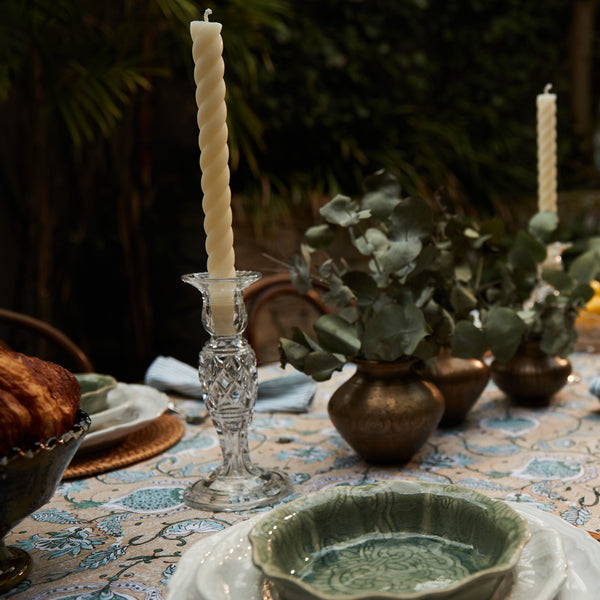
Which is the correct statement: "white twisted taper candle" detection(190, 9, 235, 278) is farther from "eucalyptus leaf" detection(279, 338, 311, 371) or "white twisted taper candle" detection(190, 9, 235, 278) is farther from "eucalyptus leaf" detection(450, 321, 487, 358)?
"eucalyptus leaf" detection(450, 321, 487, 358)

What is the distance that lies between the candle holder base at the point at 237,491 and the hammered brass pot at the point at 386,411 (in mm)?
96

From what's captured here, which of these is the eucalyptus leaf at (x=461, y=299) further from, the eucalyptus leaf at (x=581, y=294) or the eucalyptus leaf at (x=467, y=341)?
the eucalyptus leaf at (x=581, y=294)

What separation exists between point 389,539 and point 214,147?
1.27 feet

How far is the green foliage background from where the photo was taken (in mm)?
2445

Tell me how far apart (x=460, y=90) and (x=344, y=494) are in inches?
143

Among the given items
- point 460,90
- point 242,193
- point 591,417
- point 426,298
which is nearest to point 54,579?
point 426,298

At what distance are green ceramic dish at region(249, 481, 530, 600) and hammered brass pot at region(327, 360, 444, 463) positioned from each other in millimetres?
222

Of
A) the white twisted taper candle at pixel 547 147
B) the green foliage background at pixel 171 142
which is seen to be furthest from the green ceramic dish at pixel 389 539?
the green foliage background at pixel 171 142

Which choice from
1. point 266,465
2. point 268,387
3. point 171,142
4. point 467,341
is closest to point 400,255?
point 467,341

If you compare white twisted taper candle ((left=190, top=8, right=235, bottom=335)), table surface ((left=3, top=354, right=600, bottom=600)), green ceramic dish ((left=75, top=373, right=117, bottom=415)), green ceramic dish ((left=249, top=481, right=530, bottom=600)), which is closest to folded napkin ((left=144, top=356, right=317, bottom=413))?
table surface ((left=3, top=354, right=600, bottom=600))

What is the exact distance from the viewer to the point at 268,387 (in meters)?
1.09

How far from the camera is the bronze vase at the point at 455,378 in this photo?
898 mm

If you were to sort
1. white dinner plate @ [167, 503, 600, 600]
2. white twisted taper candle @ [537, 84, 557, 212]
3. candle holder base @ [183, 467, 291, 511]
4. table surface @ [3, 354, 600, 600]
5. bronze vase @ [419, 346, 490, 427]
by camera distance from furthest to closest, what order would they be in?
white twisted taper candle @ [537, 84, 557, 212]
bronze vase @ [419, 346, 490, 427]
candle holder base @ [183, 467, 291, 511]
table surface @ [3, 354, 600, 600]
white dinner plate @ [167, 503, 600, 600]

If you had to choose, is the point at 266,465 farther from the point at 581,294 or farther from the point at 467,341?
the point at 581,294
